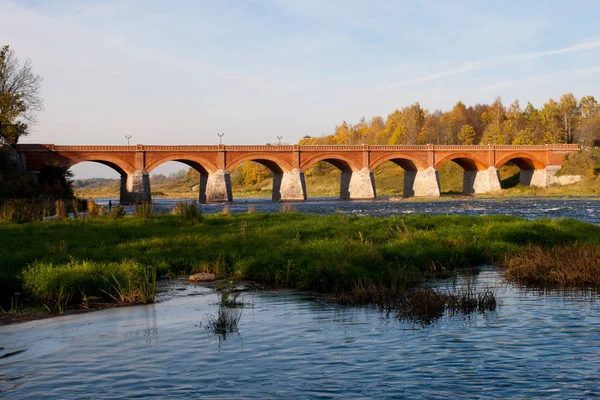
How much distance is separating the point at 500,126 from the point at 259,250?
116609 mm

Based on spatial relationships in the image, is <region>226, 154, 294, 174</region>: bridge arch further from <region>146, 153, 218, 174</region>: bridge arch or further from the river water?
the river water

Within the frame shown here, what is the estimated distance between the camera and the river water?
750cm

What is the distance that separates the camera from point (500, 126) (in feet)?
413

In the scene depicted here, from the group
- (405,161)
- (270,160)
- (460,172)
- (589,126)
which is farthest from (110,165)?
(589,126)

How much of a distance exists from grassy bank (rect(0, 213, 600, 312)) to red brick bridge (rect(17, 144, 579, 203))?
4402 centimetres

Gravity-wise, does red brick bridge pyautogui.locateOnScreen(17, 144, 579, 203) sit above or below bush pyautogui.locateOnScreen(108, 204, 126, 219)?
above

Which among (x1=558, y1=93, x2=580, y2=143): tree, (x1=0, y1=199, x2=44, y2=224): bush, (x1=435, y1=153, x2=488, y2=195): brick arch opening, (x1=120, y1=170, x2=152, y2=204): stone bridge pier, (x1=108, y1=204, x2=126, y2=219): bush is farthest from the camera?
(x1=558, y1=93, x2=580, y2=143): tree

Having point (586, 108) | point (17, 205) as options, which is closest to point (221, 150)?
point (17, 205)

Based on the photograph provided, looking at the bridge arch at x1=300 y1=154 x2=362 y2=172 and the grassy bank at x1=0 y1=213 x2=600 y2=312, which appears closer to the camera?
the grassy bank at x1=0 y1=213 x2=600 y2=312

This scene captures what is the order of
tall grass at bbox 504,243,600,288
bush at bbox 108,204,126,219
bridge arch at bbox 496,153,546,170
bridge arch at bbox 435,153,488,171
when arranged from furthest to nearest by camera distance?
bridge arch at bbox 496,153,546,170 → bridge arch at bbox 435,153,488,171 → bush at bbox 108,204,126,219 → tall grass at bbox 504,243,600,288

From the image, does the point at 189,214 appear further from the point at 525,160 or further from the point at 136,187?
the point at 525,160

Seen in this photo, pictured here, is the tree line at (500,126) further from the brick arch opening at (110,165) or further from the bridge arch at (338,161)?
the brick arch opening at (110,165)

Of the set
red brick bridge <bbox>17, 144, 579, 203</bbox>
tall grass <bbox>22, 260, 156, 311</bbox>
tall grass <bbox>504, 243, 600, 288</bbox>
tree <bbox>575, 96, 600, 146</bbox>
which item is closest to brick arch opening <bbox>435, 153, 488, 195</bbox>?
red brick bridge <bbox>17, 144, 579, 203</bbox>

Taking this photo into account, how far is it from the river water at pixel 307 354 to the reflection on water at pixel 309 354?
2 cm
